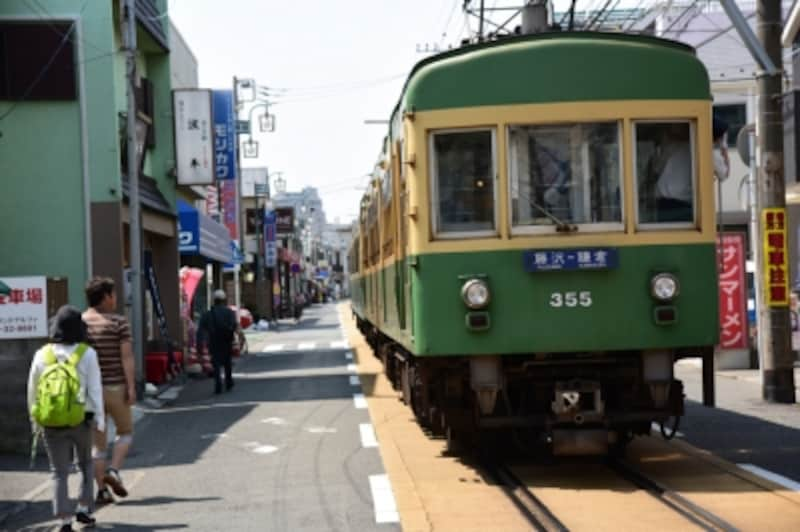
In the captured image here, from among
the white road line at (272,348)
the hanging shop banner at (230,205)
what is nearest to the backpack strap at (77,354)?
the white road line at (272,348)

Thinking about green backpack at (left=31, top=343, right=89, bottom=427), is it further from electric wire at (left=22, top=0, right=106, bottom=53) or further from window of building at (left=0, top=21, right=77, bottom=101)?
electric wire at (left=22, top=0, right=106, bottom=53)

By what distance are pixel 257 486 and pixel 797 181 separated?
19.1 meters

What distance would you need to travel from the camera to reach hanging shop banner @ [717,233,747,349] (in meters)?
19.3

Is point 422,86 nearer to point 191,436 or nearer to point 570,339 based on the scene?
point 570,339

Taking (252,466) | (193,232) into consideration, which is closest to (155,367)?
(193,232)

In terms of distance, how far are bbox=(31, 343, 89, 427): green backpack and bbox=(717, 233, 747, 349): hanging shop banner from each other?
13512 millimetres

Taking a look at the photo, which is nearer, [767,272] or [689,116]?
[689,116]

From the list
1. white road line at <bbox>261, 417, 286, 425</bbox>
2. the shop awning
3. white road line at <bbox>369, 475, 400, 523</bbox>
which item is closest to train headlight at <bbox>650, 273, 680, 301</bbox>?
white road line at <bbox>369, 475, 400, 523</bbox>

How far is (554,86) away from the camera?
30.3ft

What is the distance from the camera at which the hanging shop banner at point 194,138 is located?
2442 cm

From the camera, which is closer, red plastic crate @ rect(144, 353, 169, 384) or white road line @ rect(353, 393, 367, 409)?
white road line @ rect(353, 393, 367, 409)

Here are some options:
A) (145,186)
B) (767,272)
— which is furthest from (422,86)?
(145,186)

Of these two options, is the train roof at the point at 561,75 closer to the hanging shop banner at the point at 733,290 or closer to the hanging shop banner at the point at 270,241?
the hanging shop banner at the point at 733,290

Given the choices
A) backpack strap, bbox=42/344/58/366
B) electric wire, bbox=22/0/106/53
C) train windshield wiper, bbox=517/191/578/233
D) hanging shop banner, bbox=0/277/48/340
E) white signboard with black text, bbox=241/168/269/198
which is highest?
white signboard with black text, bbox=241/168/269/198
